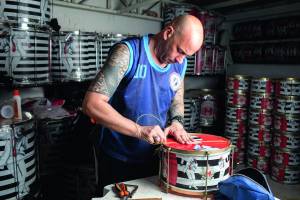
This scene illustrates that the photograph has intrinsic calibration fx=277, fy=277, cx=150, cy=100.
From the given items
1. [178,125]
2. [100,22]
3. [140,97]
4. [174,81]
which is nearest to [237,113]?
[100,22]

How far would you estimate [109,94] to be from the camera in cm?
178

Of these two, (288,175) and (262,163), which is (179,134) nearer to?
(288,175)

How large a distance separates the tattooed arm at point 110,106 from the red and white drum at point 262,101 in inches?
138

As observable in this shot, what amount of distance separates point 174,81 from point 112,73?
0.54 m

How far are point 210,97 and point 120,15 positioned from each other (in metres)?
2.27

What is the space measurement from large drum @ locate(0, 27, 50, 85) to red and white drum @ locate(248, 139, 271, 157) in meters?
3.66

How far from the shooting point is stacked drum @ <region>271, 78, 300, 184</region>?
4.34 metres

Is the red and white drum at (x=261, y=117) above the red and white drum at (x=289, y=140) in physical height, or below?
above

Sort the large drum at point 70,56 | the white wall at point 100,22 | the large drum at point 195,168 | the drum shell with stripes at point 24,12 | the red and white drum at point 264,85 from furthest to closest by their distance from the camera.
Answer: the red and white drum at point 264,85, the white wall at point 100,22, the large drum at point 70,56, the drum shell with stripes at point 24,12, the large drum at point 195,168

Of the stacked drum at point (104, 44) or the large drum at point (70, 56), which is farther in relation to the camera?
the stacked drum at point (104, 44)

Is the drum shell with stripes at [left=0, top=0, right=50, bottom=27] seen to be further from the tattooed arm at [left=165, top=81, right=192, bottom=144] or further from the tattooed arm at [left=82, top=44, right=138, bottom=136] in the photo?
the tattooed arm at [left=165, top=81, right=192, bottom=144]

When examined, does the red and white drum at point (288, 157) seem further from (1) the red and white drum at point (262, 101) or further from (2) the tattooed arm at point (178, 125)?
(2) the tattooed arm at point (178, 125)

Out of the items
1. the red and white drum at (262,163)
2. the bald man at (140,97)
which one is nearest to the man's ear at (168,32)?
the bald man at (140,97)

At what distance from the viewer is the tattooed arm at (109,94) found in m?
→ 1.71
